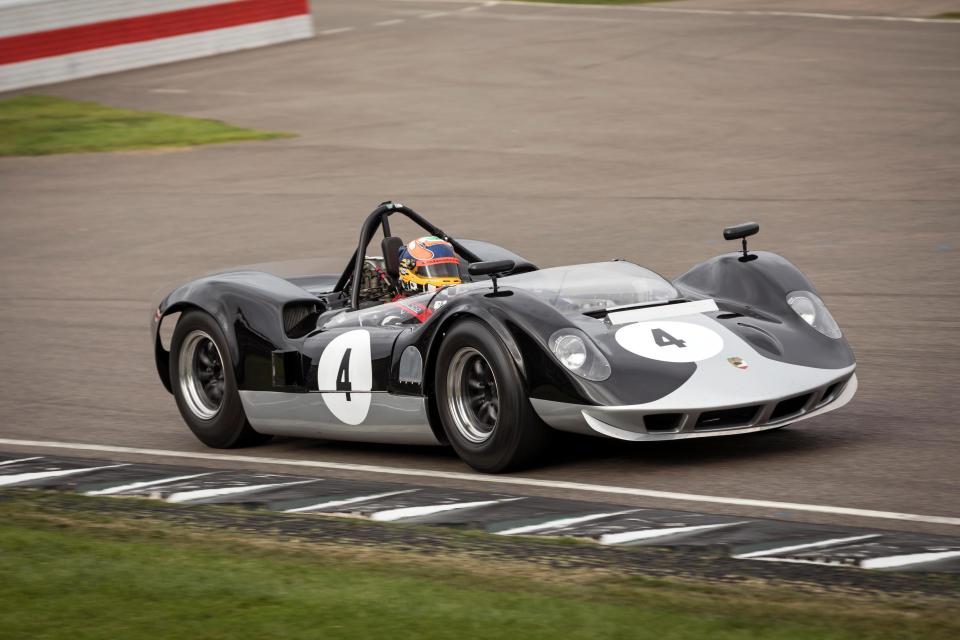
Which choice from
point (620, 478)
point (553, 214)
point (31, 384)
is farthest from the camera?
point (553, 214)

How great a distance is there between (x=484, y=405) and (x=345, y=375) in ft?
3.48

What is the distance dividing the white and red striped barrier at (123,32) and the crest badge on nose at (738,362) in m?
23.6

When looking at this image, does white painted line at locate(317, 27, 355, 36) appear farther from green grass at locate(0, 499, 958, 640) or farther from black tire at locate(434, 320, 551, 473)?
green grass at locate(0, 499, 958, 640)

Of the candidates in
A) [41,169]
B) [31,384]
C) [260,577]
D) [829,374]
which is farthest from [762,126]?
[260,577]

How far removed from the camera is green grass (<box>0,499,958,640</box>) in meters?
5.39

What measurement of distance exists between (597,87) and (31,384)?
57.4 feet

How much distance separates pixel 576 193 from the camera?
62.3ft

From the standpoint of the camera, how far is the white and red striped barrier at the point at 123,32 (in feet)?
97.1

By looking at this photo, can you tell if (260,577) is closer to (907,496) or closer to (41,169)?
(907,496)

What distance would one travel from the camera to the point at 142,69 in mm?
32094

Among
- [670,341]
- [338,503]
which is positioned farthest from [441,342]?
[670,341]

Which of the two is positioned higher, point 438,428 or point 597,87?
point 597,87

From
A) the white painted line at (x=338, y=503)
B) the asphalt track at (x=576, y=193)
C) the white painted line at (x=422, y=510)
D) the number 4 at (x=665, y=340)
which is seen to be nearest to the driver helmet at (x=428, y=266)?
the asphalt track at (x=576, y=193)

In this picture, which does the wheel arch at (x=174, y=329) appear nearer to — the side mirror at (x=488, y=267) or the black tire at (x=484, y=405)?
the black tire at (x=484, y=405)
